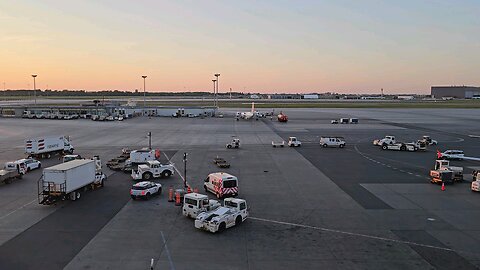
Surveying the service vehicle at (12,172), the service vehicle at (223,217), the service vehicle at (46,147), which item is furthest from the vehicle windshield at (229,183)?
the service vehicle at (46,147)

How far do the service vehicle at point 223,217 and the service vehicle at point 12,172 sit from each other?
21.7m

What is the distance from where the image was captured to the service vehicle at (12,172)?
3550 centimetres

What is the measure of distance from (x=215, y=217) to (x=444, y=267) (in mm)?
12596

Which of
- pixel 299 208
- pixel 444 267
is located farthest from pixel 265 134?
pixel 444 267

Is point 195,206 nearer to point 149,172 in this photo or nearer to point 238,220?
point 238,220

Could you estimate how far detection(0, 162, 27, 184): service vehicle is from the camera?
35500 millimetres

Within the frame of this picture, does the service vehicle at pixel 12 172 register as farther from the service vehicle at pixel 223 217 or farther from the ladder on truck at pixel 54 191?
the service vehicle at pixel 223 217

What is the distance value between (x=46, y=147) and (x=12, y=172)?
14344 millimetres

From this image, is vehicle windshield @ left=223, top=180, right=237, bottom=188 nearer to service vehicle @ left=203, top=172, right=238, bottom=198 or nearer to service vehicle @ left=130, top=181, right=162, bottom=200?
service vehicle @ left=203, top=172, right=238, bottom=198

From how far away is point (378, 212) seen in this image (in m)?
28.2

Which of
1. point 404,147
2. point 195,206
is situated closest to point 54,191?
point 195,206

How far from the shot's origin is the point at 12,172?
36.6 meters

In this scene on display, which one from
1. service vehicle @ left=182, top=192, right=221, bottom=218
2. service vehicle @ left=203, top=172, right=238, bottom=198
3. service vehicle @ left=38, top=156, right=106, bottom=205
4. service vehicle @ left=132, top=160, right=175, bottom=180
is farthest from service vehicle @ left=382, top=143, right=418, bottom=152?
service vehicle @ left=38, top=156, right=106, bottom=205

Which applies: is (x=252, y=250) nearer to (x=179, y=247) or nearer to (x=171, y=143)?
(x=179, y=247)
